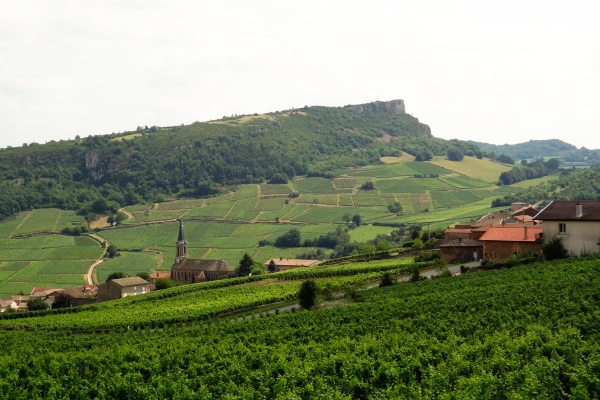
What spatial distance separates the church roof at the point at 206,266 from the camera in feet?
349

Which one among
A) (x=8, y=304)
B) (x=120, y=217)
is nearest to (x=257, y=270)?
(x=8, y=304)

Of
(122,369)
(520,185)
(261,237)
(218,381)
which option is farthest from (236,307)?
(520,185)

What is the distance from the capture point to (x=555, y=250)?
50562 mm

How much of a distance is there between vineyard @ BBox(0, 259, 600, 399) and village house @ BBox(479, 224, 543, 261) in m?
7.71

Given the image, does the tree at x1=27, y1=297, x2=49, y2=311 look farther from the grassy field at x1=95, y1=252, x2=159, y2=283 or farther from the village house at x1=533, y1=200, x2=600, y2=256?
the village house at x1=533, y1=200, x2=600, y2=256

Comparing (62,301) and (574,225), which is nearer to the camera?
(574,225)

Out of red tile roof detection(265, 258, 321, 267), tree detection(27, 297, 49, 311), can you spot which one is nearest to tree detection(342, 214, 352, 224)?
red tile roof detection(265, 258, 321, 267)

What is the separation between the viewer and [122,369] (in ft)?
98.4

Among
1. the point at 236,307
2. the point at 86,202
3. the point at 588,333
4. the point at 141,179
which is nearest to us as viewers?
the point at 588,333

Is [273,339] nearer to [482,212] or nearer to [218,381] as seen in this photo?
[218,381]

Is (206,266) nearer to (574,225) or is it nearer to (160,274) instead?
(160,274)

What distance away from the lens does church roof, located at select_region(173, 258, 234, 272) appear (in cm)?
10626

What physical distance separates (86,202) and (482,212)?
3741 inches

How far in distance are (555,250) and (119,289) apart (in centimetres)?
5602
